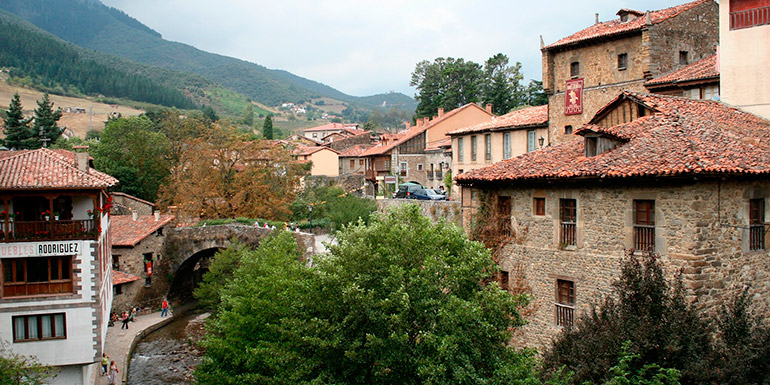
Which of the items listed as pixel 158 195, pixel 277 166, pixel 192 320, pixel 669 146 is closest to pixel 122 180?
pixel 158 195

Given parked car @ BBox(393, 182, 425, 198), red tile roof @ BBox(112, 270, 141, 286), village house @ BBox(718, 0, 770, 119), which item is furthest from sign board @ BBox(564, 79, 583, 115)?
red tile roof @ BBox(112, 270, 141, 286)

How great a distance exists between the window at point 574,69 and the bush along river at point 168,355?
22.1 meters

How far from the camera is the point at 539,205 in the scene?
18.5 m

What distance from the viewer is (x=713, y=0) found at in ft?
95.8

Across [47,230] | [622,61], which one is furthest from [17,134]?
[622,61]

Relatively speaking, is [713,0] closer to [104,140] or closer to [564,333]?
[564,333]

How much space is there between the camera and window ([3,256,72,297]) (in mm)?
23078

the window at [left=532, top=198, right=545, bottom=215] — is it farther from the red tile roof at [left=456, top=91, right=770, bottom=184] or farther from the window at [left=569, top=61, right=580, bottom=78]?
the window at [left=569, top=61, right=580, bottom=78]

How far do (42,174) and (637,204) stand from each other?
65.8 feet

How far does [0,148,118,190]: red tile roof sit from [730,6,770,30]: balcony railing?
70.7ft

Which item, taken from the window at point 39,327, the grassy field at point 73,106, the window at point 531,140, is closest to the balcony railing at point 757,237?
the window at point 531,140

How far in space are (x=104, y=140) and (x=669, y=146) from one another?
188ft

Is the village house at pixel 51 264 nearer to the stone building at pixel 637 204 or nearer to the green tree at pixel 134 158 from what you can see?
the stone building at pixel 637 204

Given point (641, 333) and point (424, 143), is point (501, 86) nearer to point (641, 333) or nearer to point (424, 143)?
point (424, 143)
